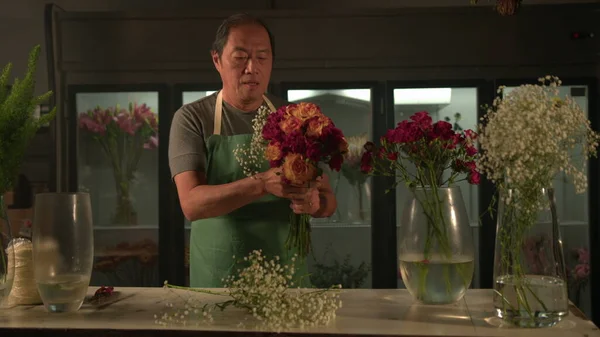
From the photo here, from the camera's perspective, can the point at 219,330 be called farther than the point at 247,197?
No

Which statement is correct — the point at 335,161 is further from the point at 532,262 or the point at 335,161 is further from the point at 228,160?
the point at 228,160

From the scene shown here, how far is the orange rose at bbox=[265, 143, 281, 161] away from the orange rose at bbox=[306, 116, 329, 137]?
0.08 meters

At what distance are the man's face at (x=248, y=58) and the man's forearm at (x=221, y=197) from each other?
38cm

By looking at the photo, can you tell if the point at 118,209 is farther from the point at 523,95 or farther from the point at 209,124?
the point at 523,95

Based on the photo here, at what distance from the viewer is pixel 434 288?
161 centimetres

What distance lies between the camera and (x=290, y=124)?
5.28 feet

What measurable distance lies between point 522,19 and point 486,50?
10.2 inches

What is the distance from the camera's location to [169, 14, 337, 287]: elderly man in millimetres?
2309

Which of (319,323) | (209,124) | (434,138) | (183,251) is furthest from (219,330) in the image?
(183,251)

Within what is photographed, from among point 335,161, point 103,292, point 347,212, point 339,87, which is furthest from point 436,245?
point 347,212

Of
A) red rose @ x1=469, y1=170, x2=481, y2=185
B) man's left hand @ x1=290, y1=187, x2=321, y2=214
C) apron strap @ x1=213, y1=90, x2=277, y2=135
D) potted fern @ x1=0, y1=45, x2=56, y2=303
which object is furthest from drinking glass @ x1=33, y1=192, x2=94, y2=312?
apron strap @ x1=213, y1=90, x2=277, y2=135

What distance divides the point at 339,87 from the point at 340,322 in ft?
8.85

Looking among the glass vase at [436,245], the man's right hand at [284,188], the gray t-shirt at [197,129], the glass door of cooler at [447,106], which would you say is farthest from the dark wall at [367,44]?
the glass vase at [436,245]

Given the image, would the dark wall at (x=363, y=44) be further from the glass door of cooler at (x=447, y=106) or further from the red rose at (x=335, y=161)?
the red rose at (x=335, y=161)
